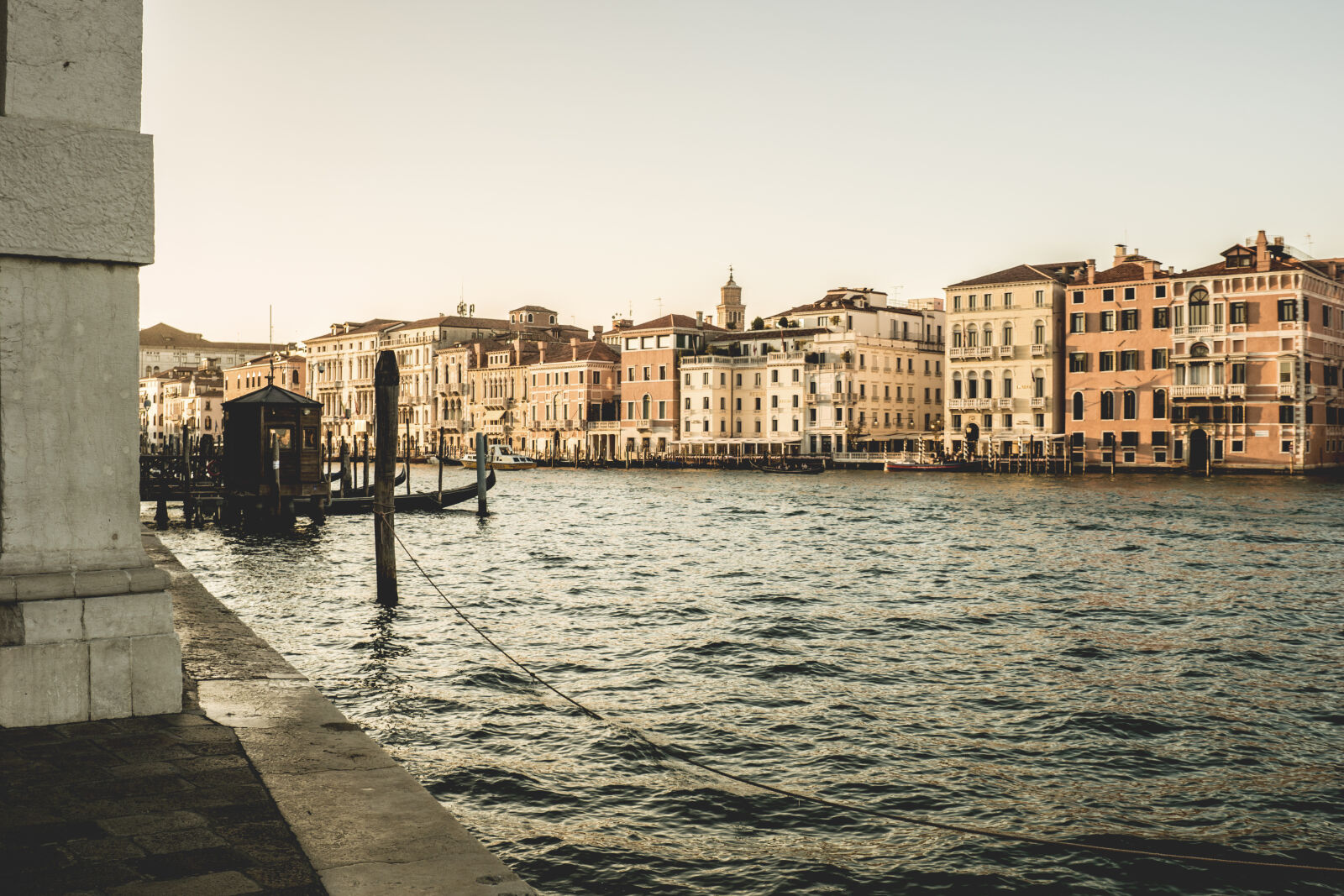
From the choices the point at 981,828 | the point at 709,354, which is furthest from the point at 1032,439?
the point at 981,828

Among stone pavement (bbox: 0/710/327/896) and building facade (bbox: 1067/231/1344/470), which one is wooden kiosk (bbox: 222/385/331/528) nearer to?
stone pavement (bbox: 0/710/327/896)

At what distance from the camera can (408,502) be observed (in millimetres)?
27453

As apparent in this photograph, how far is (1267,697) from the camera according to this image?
9219 mm

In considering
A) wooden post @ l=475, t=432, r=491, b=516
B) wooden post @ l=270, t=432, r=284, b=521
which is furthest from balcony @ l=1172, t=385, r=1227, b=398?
wooden post @ l=270, t=432, r=284, b=521

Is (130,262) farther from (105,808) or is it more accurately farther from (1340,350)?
(1340,350)

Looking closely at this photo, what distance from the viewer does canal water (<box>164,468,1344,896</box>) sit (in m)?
5.76

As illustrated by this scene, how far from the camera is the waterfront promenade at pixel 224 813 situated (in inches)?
118

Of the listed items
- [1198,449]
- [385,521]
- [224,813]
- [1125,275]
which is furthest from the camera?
[1125,275]

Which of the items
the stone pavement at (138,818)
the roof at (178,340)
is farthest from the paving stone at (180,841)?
the roof at (178,340)

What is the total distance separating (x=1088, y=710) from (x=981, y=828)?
2884 mm

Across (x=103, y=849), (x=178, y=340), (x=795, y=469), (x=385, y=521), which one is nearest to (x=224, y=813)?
Result: (x=103, y=849)

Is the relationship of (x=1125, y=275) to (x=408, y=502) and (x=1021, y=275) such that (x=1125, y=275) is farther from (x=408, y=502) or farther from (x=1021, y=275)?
(x=408, y=502)

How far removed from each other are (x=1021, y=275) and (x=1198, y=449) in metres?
12.4

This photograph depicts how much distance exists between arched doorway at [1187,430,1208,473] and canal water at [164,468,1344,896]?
3413 cm
